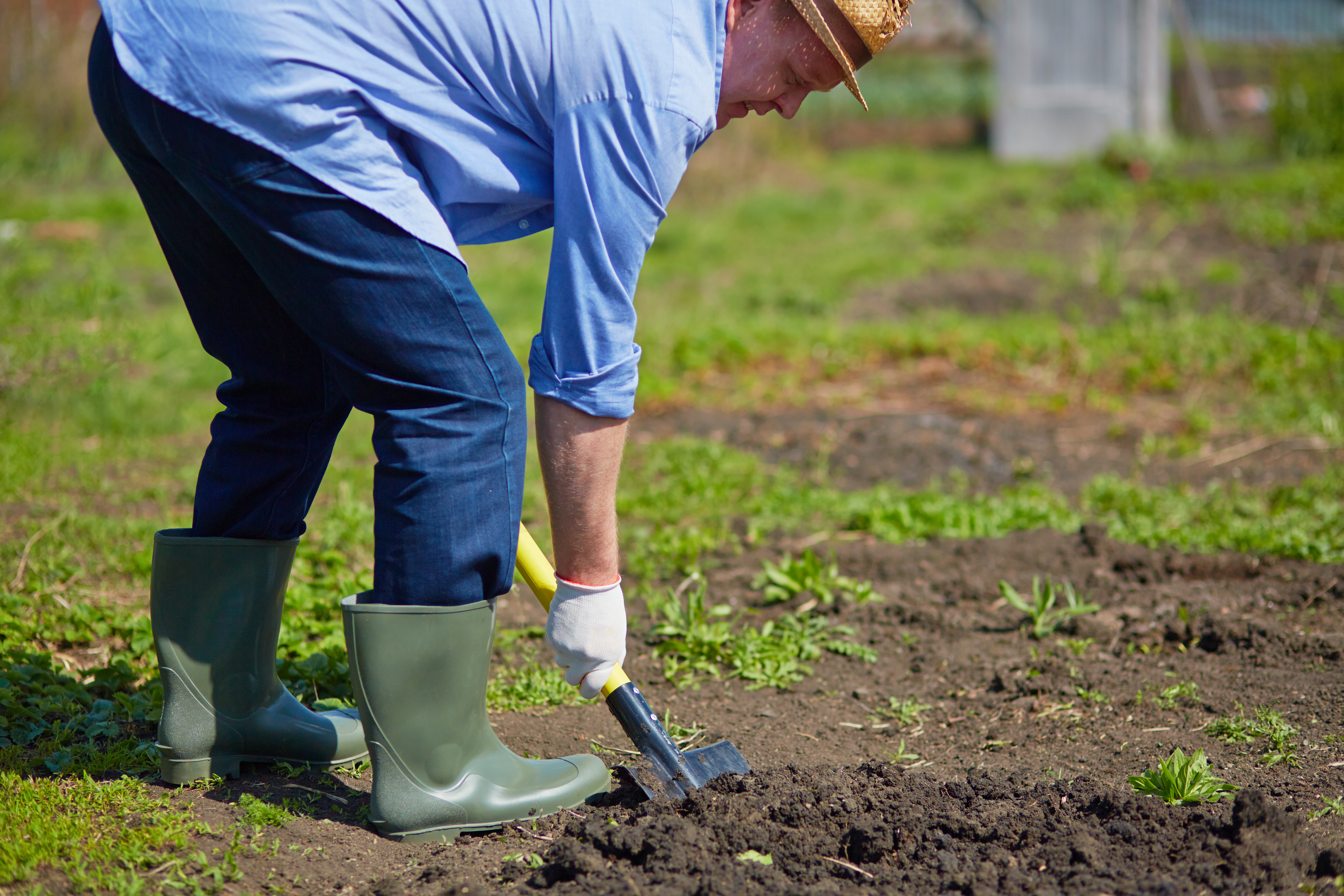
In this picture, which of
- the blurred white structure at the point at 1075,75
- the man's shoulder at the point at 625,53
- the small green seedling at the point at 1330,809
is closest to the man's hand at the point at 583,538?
the man's shoulder at the point at 625,53

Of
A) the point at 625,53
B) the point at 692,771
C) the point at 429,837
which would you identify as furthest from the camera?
the point at 692,771

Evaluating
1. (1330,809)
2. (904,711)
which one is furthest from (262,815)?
(1330,809)

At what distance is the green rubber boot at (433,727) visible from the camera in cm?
185

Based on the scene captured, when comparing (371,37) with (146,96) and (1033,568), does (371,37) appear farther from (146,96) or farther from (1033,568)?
(1033,568)

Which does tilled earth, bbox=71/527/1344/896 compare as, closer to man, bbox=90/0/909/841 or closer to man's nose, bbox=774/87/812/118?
man, bbox=90/0/909/841

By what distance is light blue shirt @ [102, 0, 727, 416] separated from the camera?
5.30 feet

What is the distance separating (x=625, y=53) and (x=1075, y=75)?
37.9 feet

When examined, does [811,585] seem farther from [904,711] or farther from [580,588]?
[580,588]

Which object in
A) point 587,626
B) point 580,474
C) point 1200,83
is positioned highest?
point 1200,83

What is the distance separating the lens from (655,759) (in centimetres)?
212

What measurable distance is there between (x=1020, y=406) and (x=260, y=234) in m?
3.69

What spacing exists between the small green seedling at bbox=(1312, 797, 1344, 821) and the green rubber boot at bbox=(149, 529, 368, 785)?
72.0 inches

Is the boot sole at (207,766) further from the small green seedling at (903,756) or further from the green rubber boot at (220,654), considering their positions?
the small green seedling at (903,756)

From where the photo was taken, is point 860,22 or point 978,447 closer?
point 860,22
